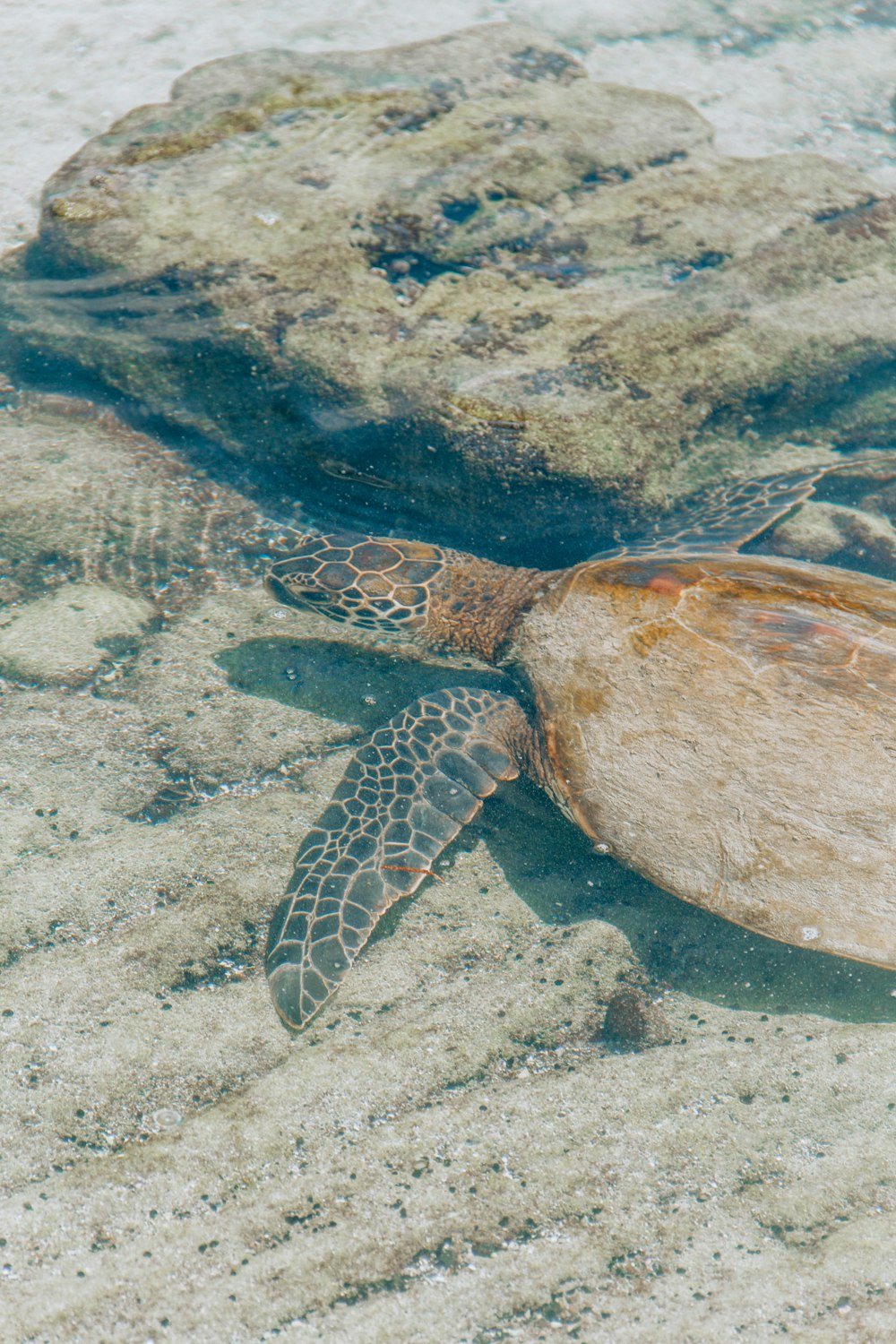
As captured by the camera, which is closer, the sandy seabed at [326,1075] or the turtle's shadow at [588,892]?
the sandy seabed at [326,1075]

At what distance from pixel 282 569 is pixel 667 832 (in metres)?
2.18

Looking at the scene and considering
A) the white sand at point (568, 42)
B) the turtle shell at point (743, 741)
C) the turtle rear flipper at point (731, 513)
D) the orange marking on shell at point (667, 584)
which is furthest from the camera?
the white sand at point (568, 42)

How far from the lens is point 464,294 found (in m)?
4.52

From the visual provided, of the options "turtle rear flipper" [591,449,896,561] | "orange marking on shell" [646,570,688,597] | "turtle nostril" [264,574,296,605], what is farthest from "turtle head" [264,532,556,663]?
"orange marking on shell" [646,570,688,597]

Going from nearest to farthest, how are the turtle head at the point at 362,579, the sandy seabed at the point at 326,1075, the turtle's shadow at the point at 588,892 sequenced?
the sandy seabed at the point at 326,1075
the turtle's shadow at the point at 588,892
the turtle head at the point at 362,579

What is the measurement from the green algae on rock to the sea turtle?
730 mm

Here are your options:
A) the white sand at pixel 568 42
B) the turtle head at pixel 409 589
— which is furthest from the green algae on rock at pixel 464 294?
the white sand at pixel 568 42

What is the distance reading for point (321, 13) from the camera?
7.63 m

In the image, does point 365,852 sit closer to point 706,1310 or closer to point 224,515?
point 706,1310

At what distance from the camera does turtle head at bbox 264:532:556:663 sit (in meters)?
4.00

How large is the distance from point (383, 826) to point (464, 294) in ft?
9.78

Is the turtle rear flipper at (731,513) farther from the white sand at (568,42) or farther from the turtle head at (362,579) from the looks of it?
the white sand at (568,42)

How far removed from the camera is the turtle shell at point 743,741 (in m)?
2.94

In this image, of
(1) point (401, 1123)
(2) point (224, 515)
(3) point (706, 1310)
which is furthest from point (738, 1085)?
(2) point (224, 515)
